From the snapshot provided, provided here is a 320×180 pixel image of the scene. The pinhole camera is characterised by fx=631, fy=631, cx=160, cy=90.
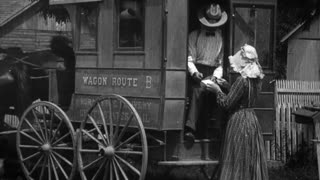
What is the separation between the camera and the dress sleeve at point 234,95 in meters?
7.08

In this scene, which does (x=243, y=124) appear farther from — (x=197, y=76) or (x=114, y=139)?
(x=114, y=139)

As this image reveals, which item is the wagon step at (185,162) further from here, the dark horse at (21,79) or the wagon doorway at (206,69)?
the dark horse at (21,79)

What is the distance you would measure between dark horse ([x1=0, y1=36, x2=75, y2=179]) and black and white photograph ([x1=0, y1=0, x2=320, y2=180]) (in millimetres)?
90

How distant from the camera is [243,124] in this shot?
7230 mm

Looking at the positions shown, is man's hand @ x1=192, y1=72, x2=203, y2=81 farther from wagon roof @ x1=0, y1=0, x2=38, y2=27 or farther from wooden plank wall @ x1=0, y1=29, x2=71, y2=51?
wagon roof @ x1=0, y1=0, x2=38, y2=27

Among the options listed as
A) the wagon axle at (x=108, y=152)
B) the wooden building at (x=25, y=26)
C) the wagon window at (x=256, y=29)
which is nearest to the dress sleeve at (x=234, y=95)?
the wagon window at (x=256, y=29)

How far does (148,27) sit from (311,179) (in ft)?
13.2

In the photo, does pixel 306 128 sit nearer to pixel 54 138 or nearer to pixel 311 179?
pixel 311 179

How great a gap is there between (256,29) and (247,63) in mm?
714

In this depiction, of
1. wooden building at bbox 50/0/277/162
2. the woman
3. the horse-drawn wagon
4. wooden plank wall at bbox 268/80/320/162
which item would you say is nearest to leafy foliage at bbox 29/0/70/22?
the horse-drawn wagon

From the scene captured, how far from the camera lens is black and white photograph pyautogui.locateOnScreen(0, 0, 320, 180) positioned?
23.5 ft

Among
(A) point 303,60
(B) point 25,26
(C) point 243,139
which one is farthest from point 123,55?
(A) point 303,60

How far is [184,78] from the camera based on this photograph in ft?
23.7

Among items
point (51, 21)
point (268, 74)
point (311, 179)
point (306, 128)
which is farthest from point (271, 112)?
point (51, 21)
